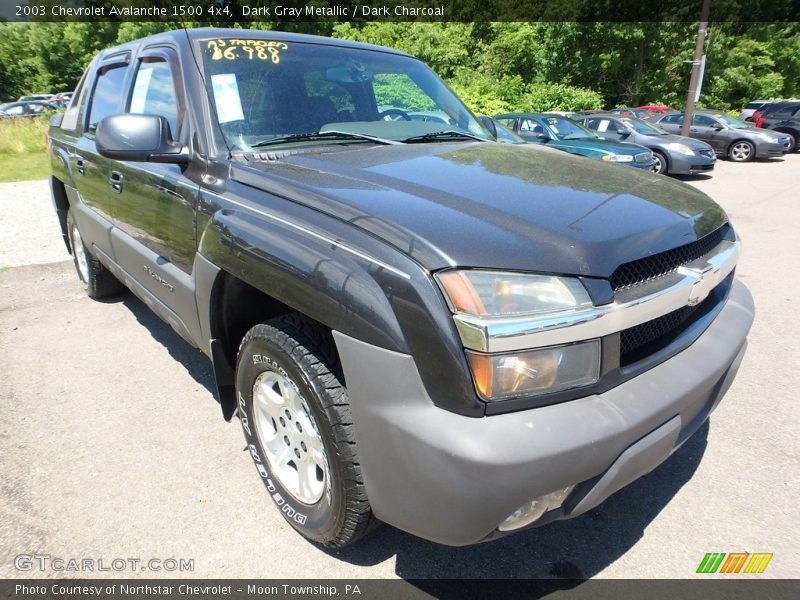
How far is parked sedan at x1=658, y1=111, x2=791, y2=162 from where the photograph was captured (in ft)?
49.6

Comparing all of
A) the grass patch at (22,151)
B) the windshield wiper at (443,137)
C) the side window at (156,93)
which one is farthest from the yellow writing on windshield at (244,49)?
the grass patch at (22,151)

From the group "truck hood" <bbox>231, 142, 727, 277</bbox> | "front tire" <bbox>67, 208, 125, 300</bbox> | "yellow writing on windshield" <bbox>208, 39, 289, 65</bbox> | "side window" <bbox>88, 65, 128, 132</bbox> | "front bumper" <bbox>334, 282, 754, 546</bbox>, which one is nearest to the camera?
"front bumper" <bbox>334, 282, 754, 546</bbox>

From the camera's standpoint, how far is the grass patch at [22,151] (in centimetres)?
1231

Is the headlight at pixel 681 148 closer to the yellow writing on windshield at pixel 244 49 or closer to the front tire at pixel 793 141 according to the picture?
the front tire at pixel 793 141

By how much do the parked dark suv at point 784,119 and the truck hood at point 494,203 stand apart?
20177 mm

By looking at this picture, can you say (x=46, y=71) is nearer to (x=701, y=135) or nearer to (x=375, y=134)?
(x=701, y=135)

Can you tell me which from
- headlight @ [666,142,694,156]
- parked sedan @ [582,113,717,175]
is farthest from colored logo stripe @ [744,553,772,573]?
headlight @ [666,142,694,156]

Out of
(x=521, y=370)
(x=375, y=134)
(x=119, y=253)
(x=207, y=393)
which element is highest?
(x=375, y=134)

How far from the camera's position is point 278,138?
238 cm

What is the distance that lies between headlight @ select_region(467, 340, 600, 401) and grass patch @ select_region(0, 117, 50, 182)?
1331 cm

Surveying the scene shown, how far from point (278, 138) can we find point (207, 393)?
1.65 m

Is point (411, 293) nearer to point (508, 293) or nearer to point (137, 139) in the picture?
point (508, 293)

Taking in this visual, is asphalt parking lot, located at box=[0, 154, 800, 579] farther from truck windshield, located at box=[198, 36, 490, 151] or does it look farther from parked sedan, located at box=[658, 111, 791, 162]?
parked sedan, located at box=[658, 111, 791, 162]

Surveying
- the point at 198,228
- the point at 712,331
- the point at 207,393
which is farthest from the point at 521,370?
the point at 207,393
